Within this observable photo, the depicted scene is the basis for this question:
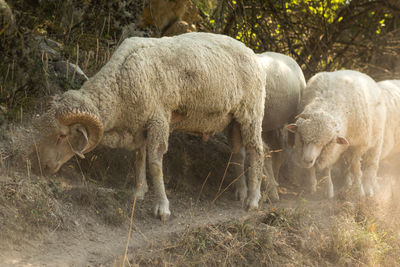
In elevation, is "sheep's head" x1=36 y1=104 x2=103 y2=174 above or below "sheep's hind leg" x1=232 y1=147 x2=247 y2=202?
above

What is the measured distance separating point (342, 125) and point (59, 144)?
151 inches

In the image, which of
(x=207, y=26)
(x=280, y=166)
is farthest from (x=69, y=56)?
(x=280, y=166)

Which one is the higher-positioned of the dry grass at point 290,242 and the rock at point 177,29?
the rock at point 177,29

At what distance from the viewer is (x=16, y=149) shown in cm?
588

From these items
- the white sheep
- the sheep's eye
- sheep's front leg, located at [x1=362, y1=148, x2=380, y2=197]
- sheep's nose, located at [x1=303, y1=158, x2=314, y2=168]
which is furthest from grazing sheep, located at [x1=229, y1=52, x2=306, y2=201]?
the sheep's eye

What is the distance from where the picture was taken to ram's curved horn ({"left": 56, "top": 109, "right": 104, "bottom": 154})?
522 cm

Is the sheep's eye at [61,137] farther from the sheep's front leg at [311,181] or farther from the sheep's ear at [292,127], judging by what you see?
the sheep's front leg at [311,181]

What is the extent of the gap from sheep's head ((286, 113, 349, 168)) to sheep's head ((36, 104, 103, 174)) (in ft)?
9.31

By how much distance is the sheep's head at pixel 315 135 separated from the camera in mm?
6781

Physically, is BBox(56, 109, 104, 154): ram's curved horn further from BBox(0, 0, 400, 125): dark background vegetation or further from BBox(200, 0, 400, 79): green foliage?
BBox(200, 0, 400, 79): green foliage

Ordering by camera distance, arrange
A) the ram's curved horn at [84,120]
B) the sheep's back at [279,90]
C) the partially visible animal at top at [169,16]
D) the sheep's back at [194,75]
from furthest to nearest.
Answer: the partially visible animal at top at [169,16], the sheep's back at [279,90], the sheep's back at [194,75], the ram's curved horn at [84,120]

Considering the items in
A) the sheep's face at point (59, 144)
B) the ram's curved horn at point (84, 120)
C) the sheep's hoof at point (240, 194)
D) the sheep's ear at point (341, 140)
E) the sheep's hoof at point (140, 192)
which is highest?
the ram's curved horn at point (84, 120)

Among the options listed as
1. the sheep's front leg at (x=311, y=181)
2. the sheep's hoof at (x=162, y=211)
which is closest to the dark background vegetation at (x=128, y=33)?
the sheep's hoof at (x=162, y=211)

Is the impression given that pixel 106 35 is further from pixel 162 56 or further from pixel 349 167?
pixel 349 167
